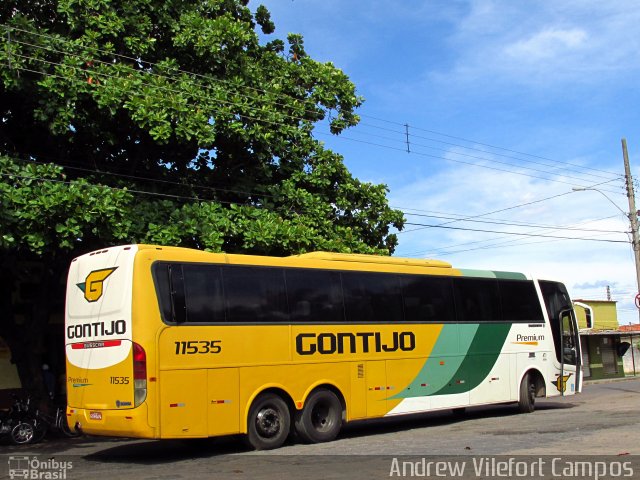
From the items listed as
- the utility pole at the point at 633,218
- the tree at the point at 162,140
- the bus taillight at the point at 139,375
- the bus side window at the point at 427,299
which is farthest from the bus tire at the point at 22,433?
the utility pole at the point at 633,218

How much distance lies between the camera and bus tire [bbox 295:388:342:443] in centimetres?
1293

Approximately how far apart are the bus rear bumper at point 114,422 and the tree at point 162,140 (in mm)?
3238

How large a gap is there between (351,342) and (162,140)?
5.68 metres

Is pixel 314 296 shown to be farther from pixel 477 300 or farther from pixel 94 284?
pixel 477 300

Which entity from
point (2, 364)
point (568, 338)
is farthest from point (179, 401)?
point (568, 338)

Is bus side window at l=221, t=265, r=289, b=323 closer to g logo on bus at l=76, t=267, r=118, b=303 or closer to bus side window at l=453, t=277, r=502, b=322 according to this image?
g logo on bus at l=76, t=267, r=118, b=303

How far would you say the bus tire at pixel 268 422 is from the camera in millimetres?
12195

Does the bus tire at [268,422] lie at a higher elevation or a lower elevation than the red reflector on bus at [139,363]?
lower

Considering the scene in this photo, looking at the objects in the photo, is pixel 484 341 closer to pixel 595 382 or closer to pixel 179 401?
pixel 179 401

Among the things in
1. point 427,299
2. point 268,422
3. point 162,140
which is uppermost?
point 162,140

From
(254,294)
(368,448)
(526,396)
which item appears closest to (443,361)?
(526,396)

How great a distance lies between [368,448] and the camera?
1207 cm

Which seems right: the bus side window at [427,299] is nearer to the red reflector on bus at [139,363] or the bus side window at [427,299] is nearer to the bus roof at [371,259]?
the bus roof at [371,259]

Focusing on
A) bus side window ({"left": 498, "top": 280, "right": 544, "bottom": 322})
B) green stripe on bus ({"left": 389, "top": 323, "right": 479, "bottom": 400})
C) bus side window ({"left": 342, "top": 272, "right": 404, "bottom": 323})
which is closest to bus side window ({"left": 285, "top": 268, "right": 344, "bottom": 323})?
bus side window ({"left": 342, "top": 272, "right": 404, "bottom": 323})
